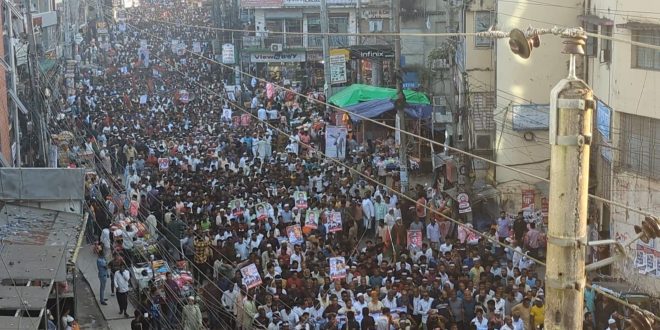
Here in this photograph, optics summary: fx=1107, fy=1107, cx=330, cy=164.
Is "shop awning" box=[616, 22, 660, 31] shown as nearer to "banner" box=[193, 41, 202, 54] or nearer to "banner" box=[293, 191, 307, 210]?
"banner" box=[293, 191, 307, 210]

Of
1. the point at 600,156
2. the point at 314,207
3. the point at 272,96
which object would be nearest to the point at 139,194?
the point at 314,207

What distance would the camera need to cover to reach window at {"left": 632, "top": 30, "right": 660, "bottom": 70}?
693 inches

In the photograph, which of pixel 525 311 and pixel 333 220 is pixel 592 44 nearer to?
pixel 333 220

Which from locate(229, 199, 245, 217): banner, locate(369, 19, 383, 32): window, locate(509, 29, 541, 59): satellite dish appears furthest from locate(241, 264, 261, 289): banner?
locate(369, 19, 383, 32): window

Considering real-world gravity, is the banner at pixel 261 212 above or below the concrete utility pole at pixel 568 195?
below

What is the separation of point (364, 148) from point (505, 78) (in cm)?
544

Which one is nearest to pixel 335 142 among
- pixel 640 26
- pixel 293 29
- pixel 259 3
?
pixel 640 26

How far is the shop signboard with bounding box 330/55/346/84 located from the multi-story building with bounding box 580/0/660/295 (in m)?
13.8

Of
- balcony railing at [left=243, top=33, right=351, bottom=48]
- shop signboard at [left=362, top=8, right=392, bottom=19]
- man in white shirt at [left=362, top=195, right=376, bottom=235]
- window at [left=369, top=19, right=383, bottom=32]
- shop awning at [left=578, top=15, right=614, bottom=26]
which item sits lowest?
man in white shirt at [left=362, top=195, right=376, bottom=235]

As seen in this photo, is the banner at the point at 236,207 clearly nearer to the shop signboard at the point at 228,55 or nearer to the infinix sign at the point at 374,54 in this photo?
the infinix sign at the point at 374,54

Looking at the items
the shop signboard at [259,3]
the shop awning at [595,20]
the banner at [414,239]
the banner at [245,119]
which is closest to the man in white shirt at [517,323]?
the banner at [414,239]

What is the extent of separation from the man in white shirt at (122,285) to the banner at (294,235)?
2.73 m

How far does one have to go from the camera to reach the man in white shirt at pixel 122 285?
1808 cm

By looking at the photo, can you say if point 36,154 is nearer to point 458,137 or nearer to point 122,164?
point 122,164
